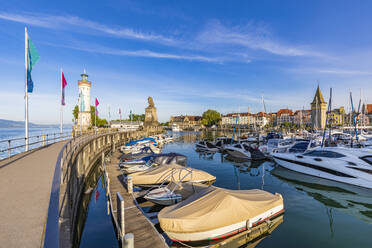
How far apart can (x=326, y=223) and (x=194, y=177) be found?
353 inches

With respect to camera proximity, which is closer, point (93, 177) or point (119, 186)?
point (119, 186)

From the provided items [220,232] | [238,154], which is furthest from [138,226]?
[238,154]

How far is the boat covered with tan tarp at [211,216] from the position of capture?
27.4 ft

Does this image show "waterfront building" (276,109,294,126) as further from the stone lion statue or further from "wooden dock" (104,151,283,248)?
"wooden dock" (104,151,283,248)

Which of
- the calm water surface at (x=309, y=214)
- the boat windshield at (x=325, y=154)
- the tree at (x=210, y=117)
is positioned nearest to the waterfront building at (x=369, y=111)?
the tree at (x=210, y=117)

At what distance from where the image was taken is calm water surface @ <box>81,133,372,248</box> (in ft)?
33.1

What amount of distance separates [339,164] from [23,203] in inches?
896

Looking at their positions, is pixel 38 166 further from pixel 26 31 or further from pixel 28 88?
pixel 26 31

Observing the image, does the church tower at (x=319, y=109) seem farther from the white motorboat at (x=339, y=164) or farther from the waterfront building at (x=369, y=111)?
the white motorboat at (x=339, y=164)

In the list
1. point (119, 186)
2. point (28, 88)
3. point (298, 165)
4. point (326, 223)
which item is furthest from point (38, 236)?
point (298, 165)

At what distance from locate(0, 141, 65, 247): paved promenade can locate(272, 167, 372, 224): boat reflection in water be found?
16.6 m

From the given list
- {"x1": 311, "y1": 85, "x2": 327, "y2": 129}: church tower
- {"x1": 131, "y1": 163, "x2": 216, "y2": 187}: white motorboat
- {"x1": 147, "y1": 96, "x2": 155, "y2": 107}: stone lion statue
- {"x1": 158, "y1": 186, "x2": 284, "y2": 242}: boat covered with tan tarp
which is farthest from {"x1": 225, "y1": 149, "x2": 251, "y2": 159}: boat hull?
{"x1": 311, "y1": 85, "x2": 327, "y2": 129}: church tower

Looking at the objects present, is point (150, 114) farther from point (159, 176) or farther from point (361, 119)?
point (159, 176)

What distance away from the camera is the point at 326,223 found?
38.7 feet
